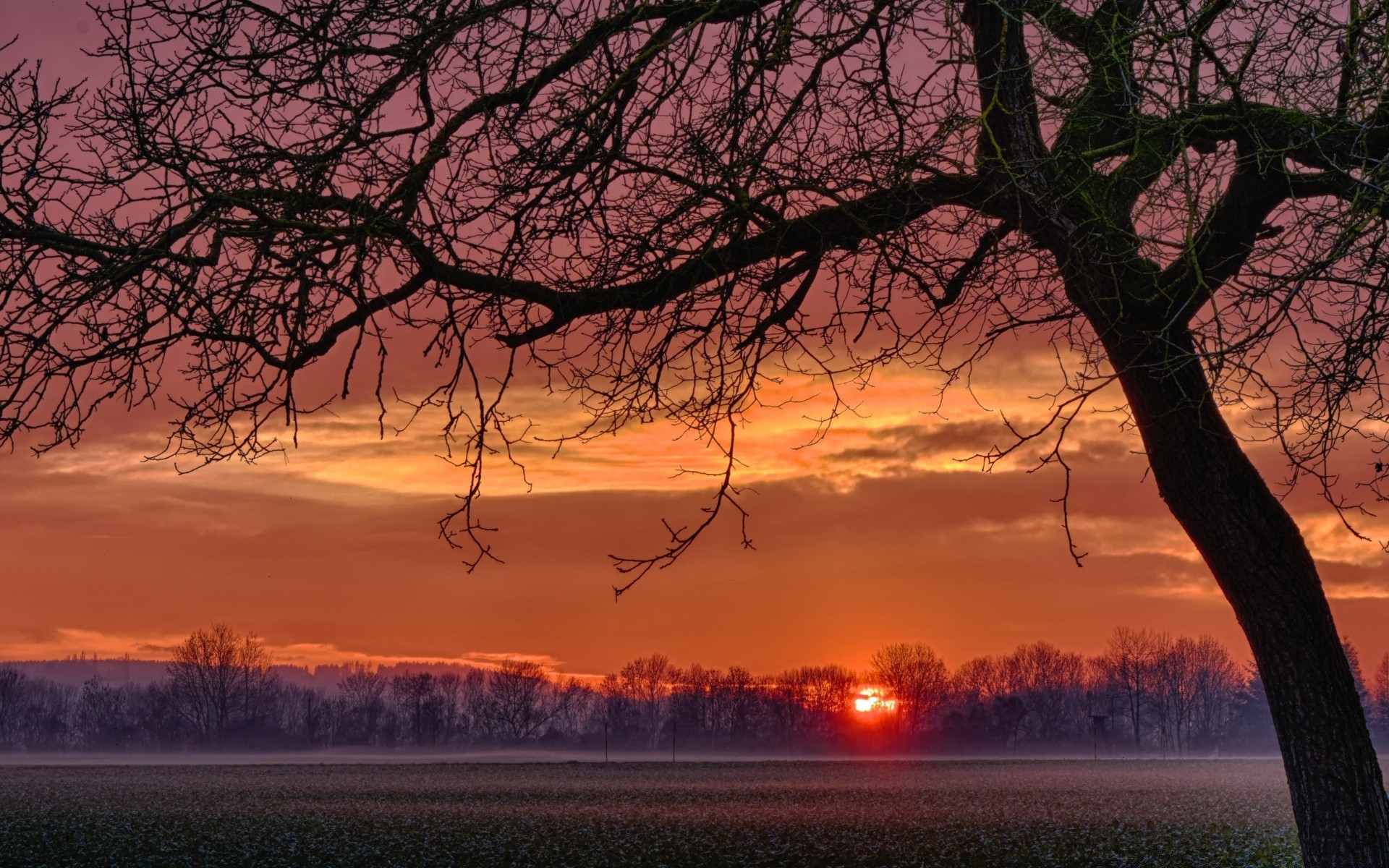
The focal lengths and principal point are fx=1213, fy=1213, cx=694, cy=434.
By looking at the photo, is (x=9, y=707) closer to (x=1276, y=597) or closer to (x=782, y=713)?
(x=782, y=713)

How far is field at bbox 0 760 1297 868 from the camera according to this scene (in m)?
26.5

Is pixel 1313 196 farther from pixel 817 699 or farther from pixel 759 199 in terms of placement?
pixel 817 699

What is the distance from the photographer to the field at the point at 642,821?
26516mm

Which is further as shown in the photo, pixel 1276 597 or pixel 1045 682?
pixel 1045 682

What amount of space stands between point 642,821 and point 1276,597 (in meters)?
32.8

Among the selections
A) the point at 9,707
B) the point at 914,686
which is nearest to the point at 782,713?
the point at 914,686

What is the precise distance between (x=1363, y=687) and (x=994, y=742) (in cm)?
4609

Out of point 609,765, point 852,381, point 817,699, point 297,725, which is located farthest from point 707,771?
point 852,381

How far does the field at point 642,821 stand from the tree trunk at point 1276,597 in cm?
1510

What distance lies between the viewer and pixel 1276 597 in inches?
383

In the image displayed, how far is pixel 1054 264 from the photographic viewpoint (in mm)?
10094

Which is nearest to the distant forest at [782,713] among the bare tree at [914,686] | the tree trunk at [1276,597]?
the bare tree at [914,686]

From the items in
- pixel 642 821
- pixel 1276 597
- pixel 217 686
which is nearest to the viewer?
pixel 1276 597

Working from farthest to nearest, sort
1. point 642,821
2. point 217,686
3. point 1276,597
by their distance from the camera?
point 217,686
point 642,821
point 1276,597
